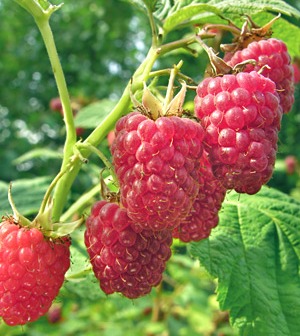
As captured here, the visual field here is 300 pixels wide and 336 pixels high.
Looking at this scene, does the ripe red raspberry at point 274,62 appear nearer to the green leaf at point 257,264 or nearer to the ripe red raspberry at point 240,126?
the ripe red raspberry at point 240,126

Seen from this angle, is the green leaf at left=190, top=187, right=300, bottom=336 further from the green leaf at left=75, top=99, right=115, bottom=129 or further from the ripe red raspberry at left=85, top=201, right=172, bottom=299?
the green leaf at left=75, top=99, right=115, bottom=129

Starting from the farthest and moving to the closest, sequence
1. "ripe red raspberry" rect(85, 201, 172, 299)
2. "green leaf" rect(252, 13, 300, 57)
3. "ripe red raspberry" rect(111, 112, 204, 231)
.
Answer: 1. "green leaf" rect(252, 13, 300, 57)
2. "ripe red raspberry" rect(85, 201, 172, 299)
3. "ripe red raspberry" rect(111, 112, 204, 231)

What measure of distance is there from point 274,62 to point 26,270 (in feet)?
2.84

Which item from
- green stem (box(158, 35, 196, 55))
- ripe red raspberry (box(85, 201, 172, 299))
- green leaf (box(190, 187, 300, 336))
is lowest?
green leaf (box(190, 187, 300, 336))

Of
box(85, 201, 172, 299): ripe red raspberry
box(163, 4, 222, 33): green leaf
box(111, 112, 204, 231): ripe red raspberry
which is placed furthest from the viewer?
box(163, 4, 222, 33): green leaf

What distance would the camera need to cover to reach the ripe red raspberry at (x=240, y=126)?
4.43 feet

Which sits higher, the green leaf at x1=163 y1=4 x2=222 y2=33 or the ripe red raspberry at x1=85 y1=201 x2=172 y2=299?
the green leaf at x1=163 y1=4 x2=222 y2=33

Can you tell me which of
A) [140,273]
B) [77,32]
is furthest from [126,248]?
[77,32]

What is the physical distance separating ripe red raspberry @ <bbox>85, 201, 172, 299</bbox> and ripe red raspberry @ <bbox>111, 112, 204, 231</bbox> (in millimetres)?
77

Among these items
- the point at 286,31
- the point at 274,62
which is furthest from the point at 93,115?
the point at 274,62

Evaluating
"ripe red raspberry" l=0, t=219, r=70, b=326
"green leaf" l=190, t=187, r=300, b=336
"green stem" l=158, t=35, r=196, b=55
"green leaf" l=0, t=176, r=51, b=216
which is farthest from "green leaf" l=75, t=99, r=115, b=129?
"ripe red raspberry" l=0, t=219, r=70, b=326

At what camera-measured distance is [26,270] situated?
1412 mm

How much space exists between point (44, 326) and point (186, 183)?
3933mm

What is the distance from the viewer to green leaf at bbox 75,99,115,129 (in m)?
3.21
